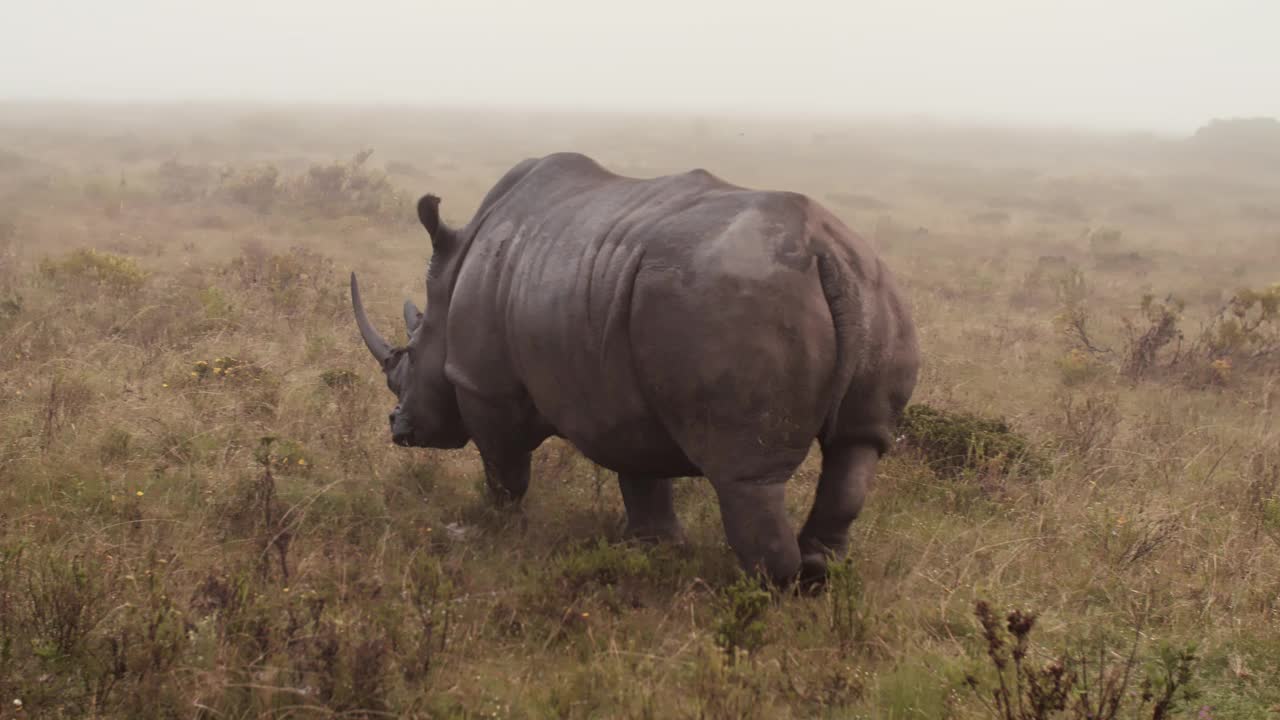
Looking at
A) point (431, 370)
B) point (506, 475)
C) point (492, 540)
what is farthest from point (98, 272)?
point (492, 540)

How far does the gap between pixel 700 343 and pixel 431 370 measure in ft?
7.98

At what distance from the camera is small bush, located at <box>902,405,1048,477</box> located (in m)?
6.39

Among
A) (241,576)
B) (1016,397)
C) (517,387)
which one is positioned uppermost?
(517,387)

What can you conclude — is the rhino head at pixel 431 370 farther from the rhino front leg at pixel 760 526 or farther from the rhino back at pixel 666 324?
the rhino front leg at pixel 760 526

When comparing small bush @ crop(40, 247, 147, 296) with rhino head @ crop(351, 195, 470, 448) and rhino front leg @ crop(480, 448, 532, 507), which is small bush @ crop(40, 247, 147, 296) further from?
rhino front leg @ crop(480, 448, 532, 507)

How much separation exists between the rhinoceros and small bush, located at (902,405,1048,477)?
2469 millimetres

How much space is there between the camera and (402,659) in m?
3.48

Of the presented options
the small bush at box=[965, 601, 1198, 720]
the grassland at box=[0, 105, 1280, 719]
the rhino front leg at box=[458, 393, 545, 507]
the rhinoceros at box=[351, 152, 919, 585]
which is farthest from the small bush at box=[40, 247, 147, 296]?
the small bush at box=[965, 601, 1198, 720]

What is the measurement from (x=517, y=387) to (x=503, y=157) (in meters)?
32.5

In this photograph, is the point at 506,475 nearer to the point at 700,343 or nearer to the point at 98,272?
the point at 700,343

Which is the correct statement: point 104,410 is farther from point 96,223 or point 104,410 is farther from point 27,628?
point 96,223

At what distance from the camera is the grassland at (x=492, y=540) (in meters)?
3.39

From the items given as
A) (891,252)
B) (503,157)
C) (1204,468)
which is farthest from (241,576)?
(503,157)

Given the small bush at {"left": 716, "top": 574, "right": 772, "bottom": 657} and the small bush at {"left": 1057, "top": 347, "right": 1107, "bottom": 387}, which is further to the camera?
the small bush at {"left": 1057, "top": 347, "right": 1107, "bottom": 387}
